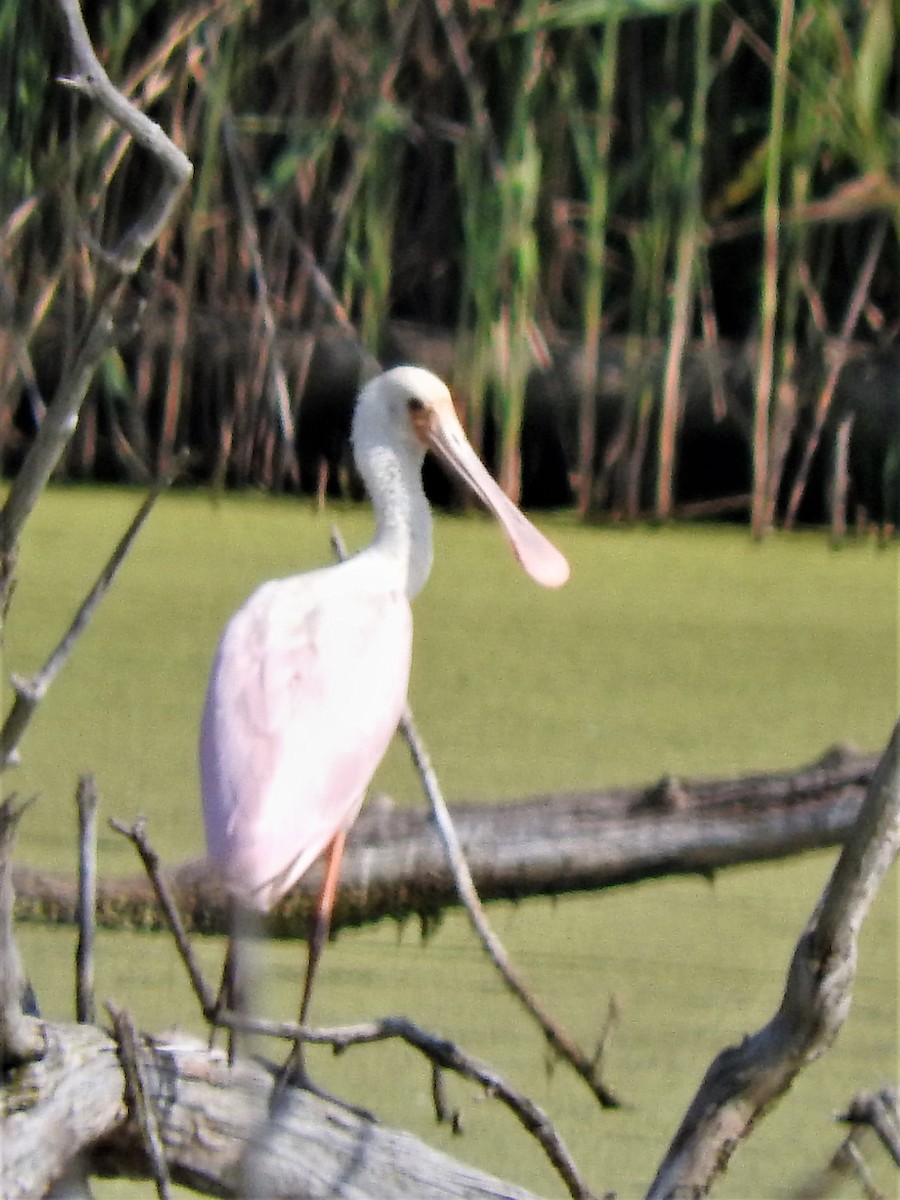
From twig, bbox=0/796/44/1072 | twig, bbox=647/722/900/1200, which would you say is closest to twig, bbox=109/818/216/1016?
twig, bbox=0/796/44/1072

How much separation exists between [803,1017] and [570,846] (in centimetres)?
65

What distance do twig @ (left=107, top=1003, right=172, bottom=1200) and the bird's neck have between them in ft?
1.71

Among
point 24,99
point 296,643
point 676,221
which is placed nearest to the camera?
point 296,643

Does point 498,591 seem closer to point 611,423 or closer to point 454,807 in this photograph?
point 611,423

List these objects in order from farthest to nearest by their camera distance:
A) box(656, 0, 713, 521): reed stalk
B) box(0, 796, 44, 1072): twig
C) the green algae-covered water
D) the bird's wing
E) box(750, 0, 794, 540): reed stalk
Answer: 1. box(656, 0, 713, 521): reed stalk
2. box(750, 0, 794, 540): reed stalk
3. the green algae-covered water
4. the bird's wing
5. box(0, 796, 44, 1072): twig

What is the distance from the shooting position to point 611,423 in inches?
123

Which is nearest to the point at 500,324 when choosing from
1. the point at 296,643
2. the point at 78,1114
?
the point at 296,643

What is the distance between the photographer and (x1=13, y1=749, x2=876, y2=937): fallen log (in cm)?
166

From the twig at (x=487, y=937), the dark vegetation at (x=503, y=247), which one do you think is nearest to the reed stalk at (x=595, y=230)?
the dark vegetation at (x=503, y=247)

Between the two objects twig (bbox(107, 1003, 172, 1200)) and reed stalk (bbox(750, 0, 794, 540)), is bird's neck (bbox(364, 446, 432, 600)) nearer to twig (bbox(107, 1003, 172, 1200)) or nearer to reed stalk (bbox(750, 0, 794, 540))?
twig (bbox(107, 1003, 172, 1200))

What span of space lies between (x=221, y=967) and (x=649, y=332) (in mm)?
1467

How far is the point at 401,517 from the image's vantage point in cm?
159

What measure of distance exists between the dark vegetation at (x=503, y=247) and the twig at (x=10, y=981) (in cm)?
179

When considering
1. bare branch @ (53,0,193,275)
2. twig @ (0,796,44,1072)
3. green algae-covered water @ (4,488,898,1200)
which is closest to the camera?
bare branch @ (53,0,193,275)
